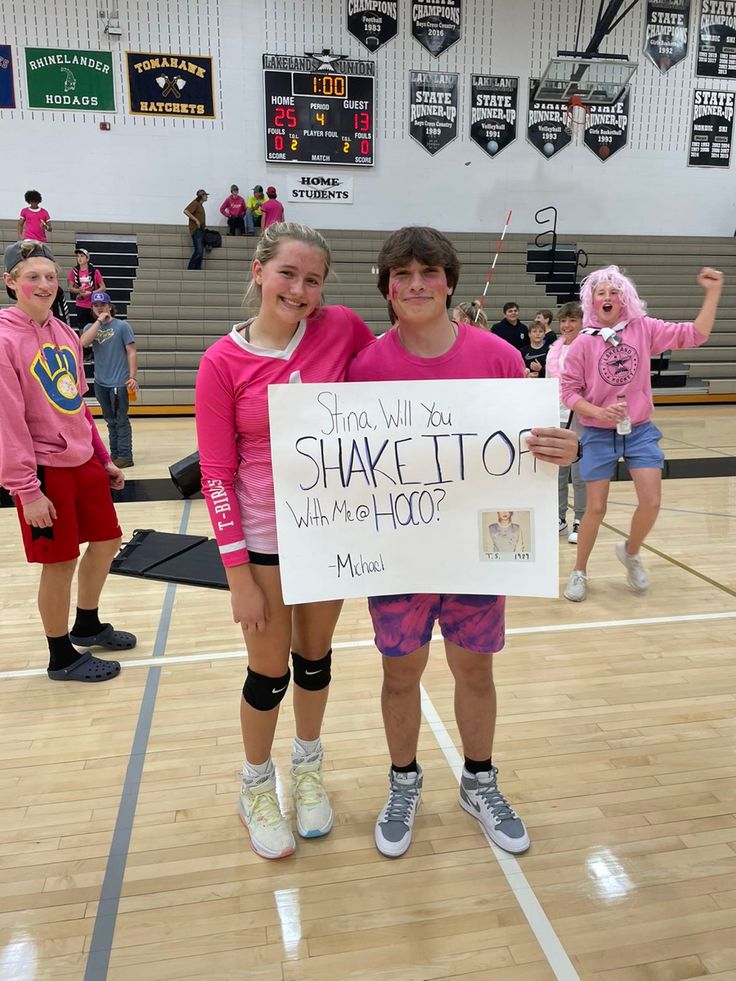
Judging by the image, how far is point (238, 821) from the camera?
188 centimetres

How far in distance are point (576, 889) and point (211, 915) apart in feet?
2.80

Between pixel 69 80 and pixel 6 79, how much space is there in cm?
93

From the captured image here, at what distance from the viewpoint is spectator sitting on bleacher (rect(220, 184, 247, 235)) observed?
1148cm

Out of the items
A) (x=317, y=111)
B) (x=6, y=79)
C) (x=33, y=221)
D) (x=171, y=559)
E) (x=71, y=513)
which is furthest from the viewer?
(x=317, y=111)

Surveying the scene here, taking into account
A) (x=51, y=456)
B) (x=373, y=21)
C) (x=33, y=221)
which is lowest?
(x=51, y=456)

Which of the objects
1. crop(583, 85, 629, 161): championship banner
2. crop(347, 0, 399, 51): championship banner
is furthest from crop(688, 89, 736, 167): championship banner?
crop(347, 0, 399, 51): championship banner

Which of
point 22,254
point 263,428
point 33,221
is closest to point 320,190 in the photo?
point 33,221

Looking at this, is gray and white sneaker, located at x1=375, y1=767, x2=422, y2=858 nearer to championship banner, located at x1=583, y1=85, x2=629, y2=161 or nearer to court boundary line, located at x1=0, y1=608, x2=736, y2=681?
court boundary line, located at x1=0, y1=608, x2=736, y2=681

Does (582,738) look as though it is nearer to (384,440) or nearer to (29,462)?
(384,440)

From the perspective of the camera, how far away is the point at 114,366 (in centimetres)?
603

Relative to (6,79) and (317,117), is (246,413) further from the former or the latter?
(6,79)

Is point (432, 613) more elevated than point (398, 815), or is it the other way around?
point (432, 613)

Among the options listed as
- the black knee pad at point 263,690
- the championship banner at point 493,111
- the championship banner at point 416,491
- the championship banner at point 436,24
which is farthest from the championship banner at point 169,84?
the black knee pad at point 263,690

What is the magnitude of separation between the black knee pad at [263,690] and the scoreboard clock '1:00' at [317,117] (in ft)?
39.4
